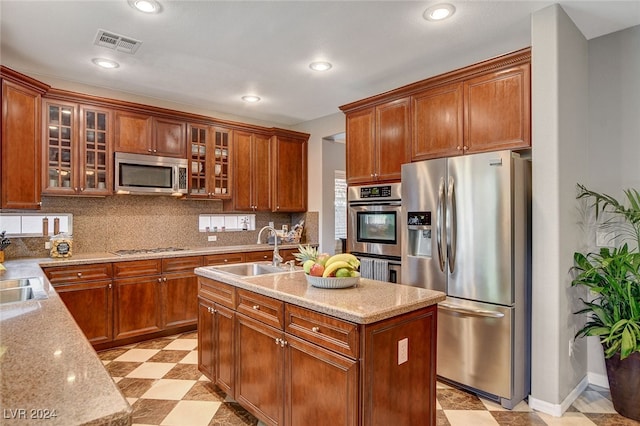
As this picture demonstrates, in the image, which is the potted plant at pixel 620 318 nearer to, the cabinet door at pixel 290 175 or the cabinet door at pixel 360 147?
the cabinet door at pixel 360 147

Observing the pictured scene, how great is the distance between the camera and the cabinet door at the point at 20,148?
3.13m

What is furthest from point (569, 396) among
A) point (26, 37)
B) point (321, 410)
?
point (26, 37)

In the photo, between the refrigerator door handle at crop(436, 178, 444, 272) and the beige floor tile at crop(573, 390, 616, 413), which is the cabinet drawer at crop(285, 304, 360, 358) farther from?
the beige floor tile at crop(573, 390, 616, 413)

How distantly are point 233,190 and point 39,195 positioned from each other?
6.79 feet

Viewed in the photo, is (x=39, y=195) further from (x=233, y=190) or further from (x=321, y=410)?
(x=321, y=410)

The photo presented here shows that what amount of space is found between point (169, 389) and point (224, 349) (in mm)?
717

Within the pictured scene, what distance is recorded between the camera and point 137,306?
12.4ft

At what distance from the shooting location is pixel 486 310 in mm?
2662

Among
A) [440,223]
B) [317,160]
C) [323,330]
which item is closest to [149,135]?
[317,160]

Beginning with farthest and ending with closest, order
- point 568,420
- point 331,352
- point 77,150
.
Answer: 1. point 77,150
2. point 568,420
3. point 331,352

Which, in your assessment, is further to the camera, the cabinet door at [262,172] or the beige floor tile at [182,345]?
the cabinet door at [262,172]

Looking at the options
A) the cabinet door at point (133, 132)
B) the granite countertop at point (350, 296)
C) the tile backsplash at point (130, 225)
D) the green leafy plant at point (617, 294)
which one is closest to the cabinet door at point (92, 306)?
the tile backsplash at point (130, 225)

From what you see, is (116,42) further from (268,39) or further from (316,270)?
(316,270)

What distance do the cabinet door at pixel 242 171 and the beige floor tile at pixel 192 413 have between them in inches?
107
